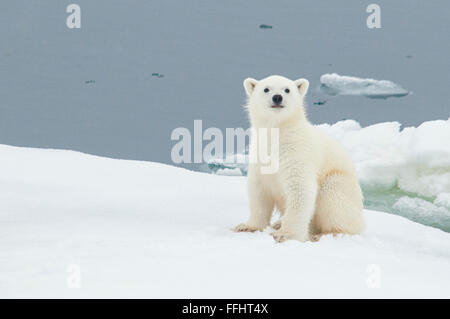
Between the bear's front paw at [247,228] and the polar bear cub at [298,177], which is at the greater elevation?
the polar bear cub at [298,177]

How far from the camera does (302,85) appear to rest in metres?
3.84

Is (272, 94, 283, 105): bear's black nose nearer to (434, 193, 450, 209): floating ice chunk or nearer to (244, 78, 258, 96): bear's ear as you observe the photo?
(244, 78, 258, 96): bear's ear

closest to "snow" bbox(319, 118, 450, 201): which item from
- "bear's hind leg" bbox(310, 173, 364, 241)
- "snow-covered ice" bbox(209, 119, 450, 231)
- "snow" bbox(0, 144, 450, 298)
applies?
"snow-covered ice" bbox(209, 119, 450, 231)

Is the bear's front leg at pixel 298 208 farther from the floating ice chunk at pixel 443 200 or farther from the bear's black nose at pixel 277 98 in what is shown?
the floating ice chunk at pixel 443 200

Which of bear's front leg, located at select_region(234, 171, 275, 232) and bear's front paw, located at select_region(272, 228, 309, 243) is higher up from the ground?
bear's front leg, located at select_region(234, 171, 275, 232)

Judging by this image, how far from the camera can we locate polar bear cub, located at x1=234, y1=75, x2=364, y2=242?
11.6 ft

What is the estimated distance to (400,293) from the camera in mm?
2609

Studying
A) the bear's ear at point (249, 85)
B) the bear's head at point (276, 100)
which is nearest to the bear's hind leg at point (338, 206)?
the bear's head at point (276, 100)

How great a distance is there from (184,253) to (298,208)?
80cm

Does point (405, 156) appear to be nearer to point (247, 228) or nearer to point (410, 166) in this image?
point (410, 166)

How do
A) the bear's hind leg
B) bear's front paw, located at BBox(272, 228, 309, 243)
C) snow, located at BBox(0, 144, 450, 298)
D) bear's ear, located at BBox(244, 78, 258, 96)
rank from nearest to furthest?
snow, located at BBox(0, 144, 450, 298), bear's front paw, located at BBox(272, 228, 309, 243), the bear's hind leg, bear's ear, located at BBox(244, 78, 258, 96)

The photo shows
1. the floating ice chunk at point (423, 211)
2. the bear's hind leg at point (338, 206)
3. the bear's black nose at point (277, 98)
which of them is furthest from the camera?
the floating ice chunk at point (423, 211)

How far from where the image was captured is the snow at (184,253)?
2592 millimetres
